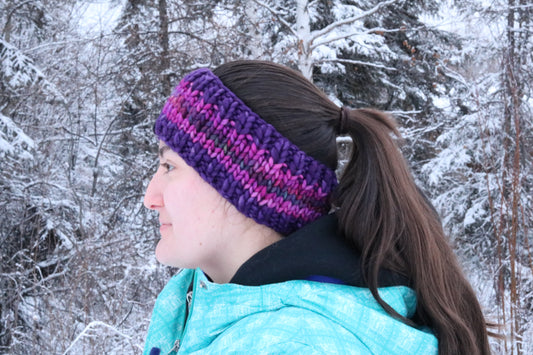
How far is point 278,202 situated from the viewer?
1.38 m

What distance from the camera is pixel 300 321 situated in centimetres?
106

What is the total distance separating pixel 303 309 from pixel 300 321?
5 centimetres

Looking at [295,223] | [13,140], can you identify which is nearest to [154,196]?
[295,223]

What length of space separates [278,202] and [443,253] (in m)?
0.51

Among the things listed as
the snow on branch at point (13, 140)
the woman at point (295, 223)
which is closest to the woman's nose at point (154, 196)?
the woman at point (295, 223)

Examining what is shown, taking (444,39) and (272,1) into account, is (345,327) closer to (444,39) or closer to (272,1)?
(272,1)

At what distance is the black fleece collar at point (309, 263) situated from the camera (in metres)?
1.21

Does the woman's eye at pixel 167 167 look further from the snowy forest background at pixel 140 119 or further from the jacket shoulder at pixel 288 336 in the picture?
the snowy forest background at pixel 140 119

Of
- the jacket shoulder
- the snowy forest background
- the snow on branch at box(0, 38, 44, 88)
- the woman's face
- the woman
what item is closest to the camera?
the jacket shoulder

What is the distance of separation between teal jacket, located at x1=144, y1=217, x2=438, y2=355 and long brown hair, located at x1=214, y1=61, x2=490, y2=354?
50 mm

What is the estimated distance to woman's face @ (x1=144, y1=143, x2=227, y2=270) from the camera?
1.41 m

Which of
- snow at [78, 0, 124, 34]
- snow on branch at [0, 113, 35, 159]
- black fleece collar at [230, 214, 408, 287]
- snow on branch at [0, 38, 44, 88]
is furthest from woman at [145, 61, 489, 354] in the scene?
snow at [78, 0, 124, 34]

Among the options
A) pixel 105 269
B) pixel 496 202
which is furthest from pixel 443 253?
pixel 496 202

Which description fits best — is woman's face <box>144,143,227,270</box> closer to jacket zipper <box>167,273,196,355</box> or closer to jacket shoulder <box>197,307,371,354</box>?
jacket zipper <box>167,273,196,355</box>
